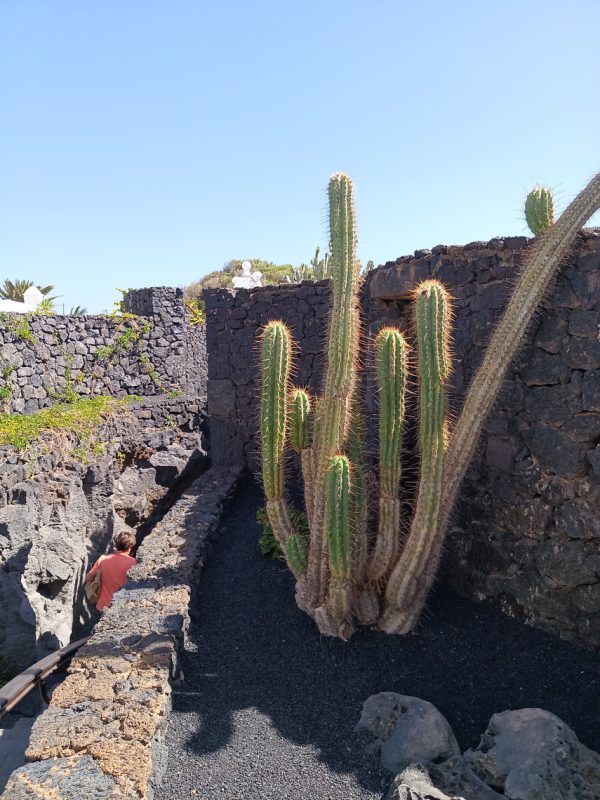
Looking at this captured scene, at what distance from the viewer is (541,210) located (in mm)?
4168

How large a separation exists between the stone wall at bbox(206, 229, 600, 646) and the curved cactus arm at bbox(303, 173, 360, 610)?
2.68 feet

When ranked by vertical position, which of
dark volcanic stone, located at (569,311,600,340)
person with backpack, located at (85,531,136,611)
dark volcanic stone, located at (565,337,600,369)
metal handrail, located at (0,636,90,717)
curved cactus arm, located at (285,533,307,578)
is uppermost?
dark volcanic stone, located at (569,311,600,340)

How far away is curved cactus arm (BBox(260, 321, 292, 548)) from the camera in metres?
4.49

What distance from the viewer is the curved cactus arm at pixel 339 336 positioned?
4293mm

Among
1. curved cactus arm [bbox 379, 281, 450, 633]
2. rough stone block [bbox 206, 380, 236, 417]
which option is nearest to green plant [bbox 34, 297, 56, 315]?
rough stone block [bbox 206, 380, 236, 417]

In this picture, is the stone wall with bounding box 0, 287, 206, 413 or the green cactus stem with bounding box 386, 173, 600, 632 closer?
the green cactus stem with bounding box 386, 173, 600, 632

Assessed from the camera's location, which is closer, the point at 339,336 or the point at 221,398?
the point at 339,336

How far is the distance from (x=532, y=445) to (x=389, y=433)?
0.90 meters

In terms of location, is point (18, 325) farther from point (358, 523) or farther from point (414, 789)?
point (414, 789)

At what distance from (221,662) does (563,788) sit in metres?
2.25

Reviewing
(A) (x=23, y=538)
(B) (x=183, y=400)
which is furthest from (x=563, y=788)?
(B) (x=183, y=400)

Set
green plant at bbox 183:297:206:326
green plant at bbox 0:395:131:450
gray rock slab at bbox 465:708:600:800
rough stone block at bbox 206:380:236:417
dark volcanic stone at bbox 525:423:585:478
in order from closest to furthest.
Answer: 1. gray rock slab at bbox 465:708:600:800
2. dark volcanic stone at bbox 525:423:585:478
3. green plant at bbox 0:395:131:450
4. rough stone block at bbox 206:380:236:417
5. green plant at bbox 183:297:206:326

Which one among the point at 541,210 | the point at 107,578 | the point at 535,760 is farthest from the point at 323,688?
the point at 541,210

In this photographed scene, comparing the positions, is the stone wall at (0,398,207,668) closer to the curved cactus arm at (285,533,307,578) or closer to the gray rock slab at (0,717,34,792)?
the gray rock slab at (0,717,34,792)
